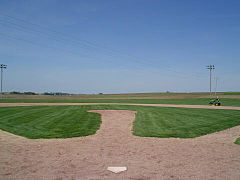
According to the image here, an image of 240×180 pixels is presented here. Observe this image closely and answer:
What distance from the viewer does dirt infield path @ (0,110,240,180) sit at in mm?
6254

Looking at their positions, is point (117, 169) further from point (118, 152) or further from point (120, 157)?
point (118, 152)

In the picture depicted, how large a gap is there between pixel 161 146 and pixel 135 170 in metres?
3.64

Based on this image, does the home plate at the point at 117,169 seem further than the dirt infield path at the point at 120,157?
Yes

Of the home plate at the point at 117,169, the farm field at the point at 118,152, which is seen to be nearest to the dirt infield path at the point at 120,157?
the farm field at the point at 118,152

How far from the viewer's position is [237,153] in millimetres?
8578

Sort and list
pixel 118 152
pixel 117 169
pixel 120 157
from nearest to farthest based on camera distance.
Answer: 1. pixel 117 169
2. pixel 120 157
3. pixel 118 152

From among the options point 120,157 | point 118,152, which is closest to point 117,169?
point 120,157

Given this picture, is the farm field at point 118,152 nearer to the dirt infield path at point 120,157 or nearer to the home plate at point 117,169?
the dirt infield path at point 120,157

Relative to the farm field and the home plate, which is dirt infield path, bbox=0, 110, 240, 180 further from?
the home plate

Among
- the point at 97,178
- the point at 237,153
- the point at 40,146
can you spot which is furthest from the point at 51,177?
the point at 237,153

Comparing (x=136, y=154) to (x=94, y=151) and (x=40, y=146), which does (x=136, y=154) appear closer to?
(x=94, y=151)

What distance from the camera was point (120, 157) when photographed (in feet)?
26.5

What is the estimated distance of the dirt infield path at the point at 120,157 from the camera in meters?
6.25

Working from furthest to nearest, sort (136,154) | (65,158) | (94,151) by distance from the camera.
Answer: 1. (94,151)
2. (136,154)
3. (65,158)
